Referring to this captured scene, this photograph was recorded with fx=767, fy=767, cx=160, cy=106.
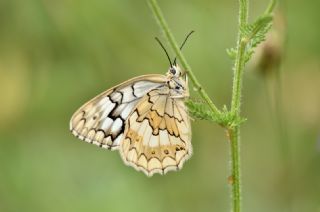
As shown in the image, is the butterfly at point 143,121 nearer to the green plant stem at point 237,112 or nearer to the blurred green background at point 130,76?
the green plant stem at point 237,112

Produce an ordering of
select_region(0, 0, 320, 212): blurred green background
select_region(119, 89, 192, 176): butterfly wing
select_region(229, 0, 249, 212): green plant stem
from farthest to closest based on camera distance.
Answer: select_region(0, 0, 320, 212): blurred green background
select_region(119, 89, 192, 176): butterfly wing
select_region(229, 0, 249, 212): green plant stem

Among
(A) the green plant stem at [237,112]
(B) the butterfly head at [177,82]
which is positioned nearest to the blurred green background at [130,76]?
(B) the butterfly head at [177,82]

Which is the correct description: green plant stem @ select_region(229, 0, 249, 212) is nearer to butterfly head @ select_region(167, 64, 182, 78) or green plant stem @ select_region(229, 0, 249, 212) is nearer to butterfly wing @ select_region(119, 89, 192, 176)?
butterfly wing @ select_region(119, 89, 192, 176)

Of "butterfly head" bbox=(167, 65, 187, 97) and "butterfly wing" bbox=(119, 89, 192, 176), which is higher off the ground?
"butterfly head" bbox=(167, 65, 187, 97)

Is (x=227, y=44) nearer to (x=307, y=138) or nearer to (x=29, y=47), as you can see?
(x=307, y=138)

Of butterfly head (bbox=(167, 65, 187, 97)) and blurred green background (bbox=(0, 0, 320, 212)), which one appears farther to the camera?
blurred green background (bbox=(0, 0, 320, 212))

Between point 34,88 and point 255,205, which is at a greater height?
point 34,88

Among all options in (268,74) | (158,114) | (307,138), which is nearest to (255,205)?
(307,138)

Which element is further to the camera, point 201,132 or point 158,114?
point 201,132

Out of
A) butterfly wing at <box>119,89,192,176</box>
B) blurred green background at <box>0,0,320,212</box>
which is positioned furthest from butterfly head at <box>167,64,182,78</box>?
blurred green background at <box>0,0,320,212</box>
